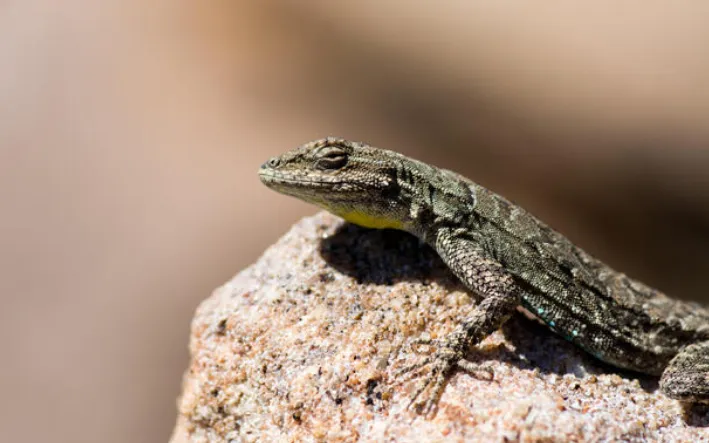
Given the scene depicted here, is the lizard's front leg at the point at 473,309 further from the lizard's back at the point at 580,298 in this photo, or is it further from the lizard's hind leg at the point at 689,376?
the lizard's hind leg at the point at 689,376

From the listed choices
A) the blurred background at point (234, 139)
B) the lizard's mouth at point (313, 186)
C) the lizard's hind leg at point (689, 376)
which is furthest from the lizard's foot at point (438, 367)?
the blurred background at point (234, 139)

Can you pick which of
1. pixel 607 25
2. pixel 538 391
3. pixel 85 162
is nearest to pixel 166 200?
pixel 85 162

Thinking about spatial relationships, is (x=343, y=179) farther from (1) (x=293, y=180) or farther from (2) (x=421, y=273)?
(2) (x=421, y=273)

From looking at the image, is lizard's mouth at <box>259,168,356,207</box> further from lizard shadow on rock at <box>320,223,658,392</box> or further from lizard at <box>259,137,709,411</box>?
lizard shadow on rock at <box>320,223,658,392</box>

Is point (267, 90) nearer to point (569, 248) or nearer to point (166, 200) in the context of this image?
point (166, 200)

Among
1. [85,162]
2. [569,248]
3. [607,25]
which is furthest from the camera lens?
[607,25]

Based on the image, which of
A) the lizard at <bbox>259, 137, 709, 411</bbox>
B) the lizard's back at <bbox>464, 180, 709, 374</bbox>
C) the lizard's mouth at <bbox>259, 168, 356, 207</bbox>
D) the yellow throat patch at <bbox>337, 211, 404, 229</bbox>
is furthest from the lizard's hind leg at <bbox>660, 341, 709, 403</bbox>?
the lizard's mouth at <bbox>259, 168, 356, 207</bbox>
